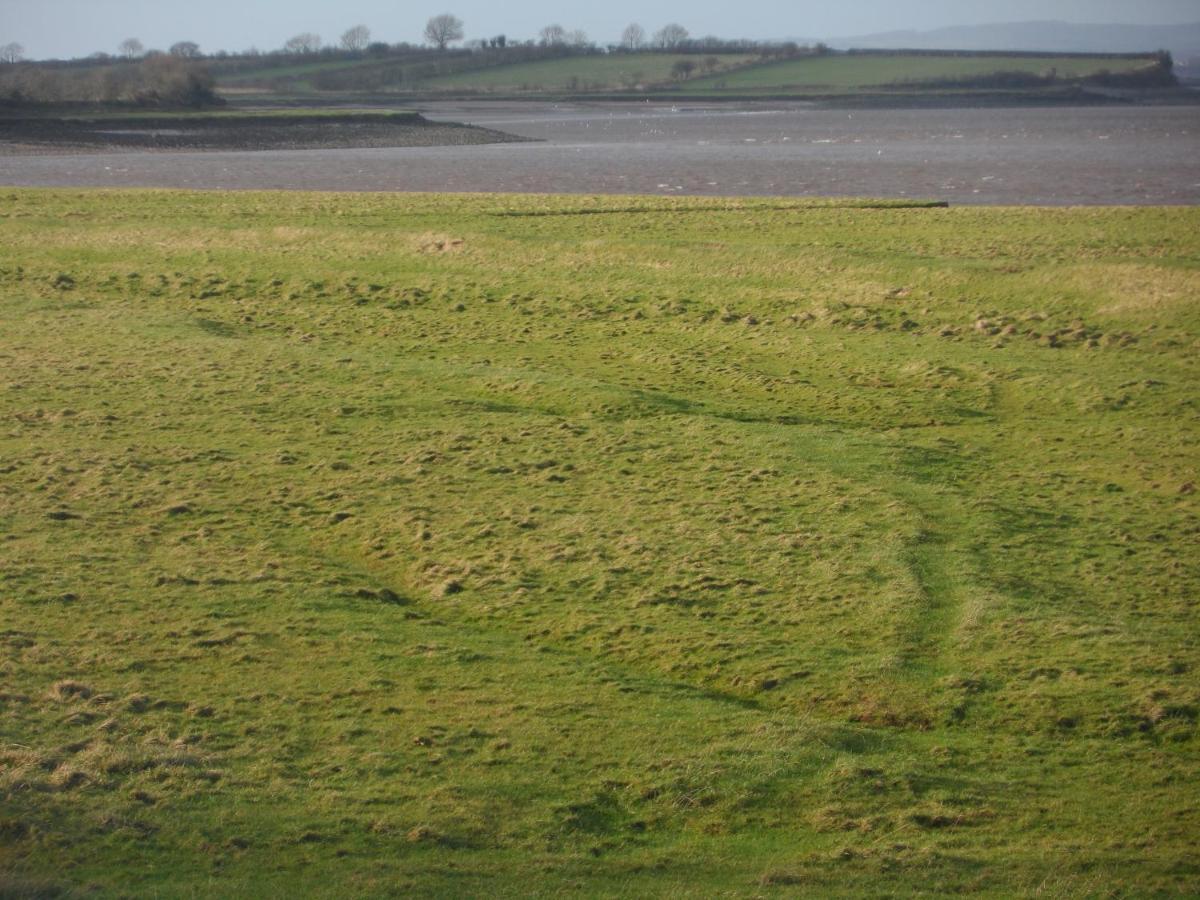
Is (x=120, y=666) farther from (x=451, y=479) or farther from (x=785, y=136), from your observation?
(x=785, y=136)

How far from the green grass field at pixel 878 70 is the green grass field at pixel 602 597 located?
5028 inches

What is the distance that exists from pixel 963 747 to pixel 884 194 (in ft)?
116

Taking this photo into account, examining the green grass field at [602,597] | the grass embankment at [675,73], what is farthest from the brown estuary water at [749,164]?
the grass embankment at [675,73]

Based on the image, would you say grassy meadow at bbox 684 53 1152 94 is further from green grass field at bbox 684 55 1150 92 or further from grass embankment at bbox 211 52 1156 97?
grass embankment at bbox 211 52 1156 97

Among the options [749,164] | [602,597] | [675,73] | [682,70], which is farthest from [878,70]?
[602,597]

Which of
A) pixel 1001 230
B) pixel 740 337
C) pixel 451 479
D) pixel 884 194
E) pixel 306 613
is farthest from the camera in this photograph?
pixel 884 194

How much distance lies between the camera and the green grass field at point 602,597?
653 cm

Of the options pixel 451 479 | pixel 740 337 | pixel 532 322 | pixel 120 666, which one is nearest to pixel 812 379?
pixel 740 337

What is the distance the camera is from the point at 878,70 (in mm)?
156750

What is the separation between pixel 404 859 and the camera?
247 inches

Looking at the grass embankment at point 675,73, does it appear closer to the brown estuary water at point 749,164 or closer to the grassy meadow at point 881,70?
the grassy meadow at point 881,70

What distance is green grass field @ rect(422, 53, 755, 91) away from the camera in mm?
146125

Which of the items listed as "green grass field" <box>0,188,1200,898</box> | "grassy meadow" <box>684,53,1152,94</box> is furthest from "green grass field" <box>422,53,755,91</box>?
"green grass field" <box>0,188,1200,898</box>

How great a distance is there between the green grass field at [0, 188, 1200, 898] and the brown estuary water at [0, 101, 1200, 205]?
79.1 feet
